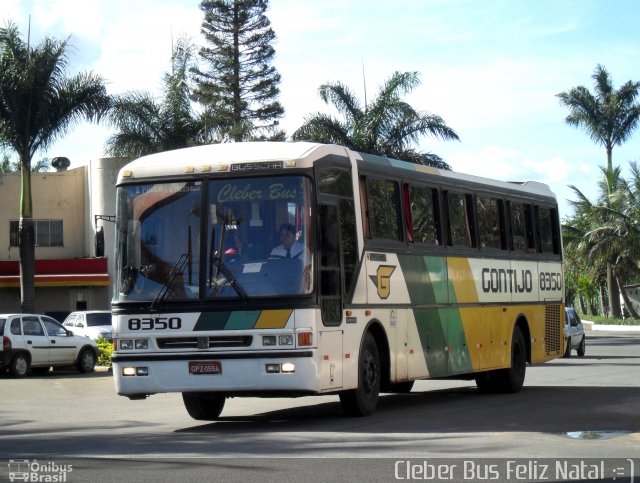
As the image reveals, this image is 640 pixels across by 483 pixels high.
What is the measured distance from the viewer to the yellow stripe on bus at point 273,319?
45.7 feet

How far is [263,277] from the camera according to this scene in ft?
46.1

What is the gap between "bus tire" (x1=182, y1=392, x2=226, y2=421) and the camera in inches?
629

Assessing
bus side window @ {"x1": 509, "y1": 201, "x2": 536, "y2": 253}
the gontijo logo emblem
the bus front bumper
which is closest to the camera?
the bus front bumper

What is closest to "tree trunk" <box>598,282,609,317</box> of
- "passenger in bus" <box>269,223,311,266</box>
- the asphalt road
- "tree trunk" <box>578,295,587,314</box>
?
"tree trunk" <box>578,295,587,314</box>

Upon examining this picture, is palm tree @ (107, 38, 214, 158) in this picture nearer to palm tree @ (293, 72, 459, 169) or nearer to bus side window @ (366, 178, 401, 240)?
palm tree @ (293, 72, 459, 169)

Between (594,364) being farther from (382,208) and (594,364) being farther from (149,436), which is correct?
(149,436)

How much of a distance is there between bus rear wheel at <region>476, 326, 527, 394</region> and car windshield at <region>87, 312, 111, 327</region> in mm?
19553

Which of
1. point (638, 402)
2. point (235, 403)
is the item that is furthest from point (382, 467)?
point (235, 403)

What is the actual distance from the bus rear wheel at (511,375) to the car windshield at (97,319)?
19553mm

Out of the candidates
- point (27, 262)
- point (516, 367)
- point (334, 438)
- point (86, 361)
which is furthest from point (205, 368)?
point (27, 262)

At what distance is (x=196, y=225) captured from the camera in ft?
47.4

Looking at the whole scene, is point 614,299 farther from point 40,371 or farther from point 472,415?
point 472,415

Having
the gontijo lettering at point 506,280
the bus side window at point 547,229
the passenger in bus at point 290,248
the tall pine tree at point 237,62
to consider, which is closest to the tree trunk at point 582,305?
the tall pine tree at point 237,62

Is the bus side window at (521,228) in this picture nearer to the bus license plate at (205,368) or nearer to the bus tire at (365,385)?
the bus tire at (365,385)
